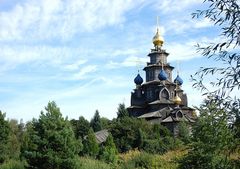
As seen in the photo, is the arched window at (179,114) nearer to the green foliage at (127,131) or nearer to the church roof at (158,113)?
the church roof at (158,113)

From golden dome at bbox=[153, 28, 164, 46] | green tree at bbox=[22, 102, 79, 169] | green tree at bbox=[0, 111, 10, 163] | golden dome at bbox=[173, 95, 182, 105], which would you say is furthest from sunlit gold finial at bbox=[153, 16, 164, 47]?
green tree at bbox=[22, 102, 79, 169]

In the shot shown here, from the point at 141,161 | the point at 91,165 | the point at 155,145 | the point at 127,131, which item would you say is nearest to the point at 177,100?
the point at 127,131

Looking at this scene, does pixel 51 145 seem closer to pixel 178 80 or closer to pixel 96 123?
pixel 178 80

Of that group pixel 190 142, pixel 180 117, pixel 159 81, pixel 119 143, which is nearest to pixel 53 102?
pixel 190 142

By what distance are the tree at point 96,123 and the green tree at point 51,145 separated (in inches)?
2032

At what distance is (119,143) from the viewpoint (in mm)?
45625

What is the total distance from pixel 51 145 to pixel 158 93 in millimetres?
33960

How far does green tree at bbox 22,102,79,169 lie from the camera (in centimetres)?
2472

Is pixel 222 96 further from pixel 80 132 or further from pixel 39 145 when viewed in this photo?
pixel 80 132

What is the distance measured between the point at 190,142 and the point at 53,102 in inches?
543

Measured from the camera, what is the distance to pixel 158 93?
191 ft

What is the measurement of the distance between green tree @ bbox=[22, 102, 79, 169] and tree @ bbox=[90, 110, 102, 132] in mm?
51618

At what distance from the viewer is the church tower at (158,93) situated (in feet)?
183

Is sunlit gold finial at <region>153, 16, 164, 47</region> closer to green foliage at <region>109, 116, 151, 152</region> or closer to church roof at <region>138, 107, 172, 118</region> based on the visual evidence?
church roof at <region>138, 107, 172, 118</region>
